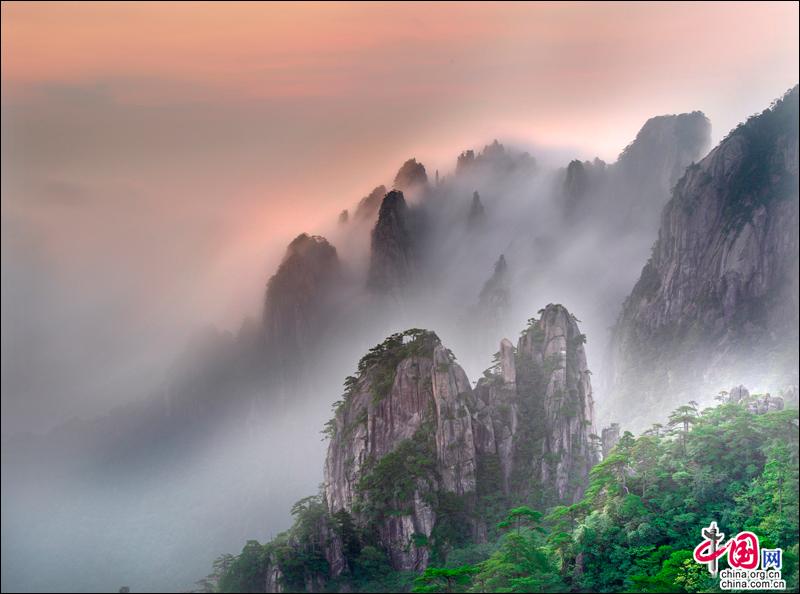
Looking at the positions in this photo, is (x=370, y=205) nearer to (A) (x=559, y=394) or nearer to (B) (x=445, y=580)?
(A) (x=559, y=394)

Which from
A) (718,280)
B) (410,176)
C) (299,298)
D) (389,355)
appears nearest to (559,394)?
(389,355)

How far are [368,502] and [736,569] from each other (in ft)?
58.6

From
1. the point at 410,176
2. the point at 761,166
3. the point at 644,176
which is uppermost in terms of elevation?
the point at 644,176

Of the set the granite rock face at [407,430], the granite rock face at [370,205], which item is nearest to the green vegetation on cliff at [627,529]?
the granite rock face at [407,430]

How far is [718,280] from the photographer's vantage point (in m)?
63.5

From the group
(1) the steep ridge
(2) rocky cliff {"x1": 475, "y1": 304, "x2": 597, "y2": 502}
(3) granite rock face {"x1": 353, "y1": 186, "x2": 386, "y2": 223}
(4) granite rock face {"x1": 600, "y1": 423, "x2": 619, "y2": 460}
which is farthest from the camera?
(4) granite rock face {"x1": 600, "y1": 423, "x2": 619, "y2": 460}

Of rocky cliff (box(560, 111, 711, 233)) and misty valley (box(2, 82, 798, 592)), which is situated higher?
rocky cliff (box(560, 111, 711, 233))

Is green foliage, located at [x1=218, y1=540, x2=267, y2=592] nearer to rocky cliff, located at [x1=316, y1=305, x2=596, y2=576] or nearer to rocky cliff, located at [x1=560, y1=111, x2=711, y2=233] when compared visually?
rocky cliff, located at [x1=316, y1=305, x2=596, y2=576]

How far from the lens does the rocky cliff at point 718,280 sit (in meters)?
58.4

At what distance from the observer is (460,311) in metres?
50.1

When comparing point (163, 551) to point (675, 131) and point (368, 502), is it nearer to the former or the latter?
point (368, 502)

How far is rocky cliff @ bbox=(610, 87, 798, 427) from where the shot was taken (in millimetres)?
58406

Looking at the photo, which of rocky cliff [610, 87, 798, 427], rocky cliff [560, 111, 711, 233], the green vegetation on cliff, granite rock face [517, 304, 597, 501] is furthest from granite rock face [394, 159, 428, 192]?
rocky cliff [610, 87, 798, 427]

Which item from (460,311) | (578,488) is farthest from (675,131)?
(578,488)
